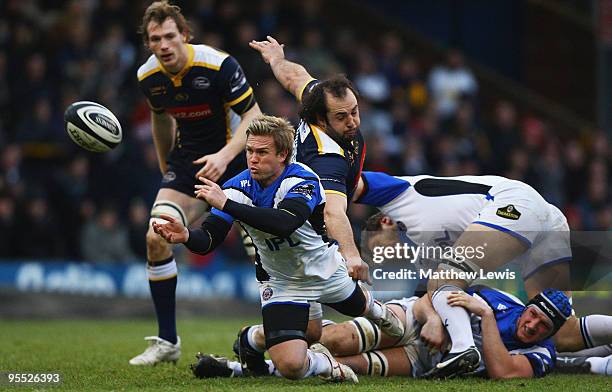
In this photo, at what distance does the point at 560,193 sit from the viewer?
19.3 meters

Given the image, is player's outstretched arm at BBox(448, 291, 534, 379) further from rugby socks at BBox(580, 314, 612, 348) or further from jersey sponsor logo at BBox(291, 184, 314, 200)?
jersey sponsor logo at BBox(291, 184, 314, 200)

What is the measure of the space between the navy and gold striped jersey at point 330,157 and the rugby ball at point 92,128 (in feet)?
4.61

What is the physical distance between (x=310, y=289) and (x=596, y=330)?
85.4 inches

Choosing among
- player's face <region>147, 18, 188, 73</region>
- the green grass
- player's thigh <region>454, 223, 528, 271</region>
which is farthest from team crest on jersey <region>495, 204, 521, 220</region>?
player's face <region>147, 18, 188, 73</region>

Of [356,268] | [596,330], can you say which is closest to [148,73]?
[356,268]

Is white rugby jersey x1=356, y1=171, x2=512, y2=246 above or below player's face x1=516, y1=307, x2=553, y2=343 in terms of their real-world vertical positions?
above

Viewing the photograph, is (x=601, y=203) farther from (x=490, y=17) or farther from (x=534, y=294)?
(x=534, y=294)

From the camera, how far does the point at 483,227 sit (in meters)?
8.00

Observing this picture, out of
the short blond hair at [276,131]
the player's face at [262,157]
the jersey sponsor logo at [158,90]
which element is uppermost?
the jersey sponsor logo at [158,90]

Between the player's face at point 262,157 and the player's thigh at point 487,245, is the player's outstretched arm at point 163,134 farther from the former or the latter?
the player's thigh at point 487,245

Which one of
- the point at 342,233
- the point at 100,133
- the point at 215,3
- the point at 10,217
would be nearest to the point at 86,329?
the point at 10,217

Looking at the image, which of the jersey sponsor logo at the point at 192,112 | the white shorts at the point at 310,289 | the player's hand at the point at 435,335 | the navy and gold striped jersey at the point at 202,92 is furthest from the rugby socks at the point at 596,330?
the jersey sponsor logo at the point at 192,112

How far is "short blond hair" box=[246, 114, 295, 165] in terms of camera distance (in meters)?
Result: 7.20

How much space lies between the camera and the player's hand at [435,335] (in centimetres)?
762
